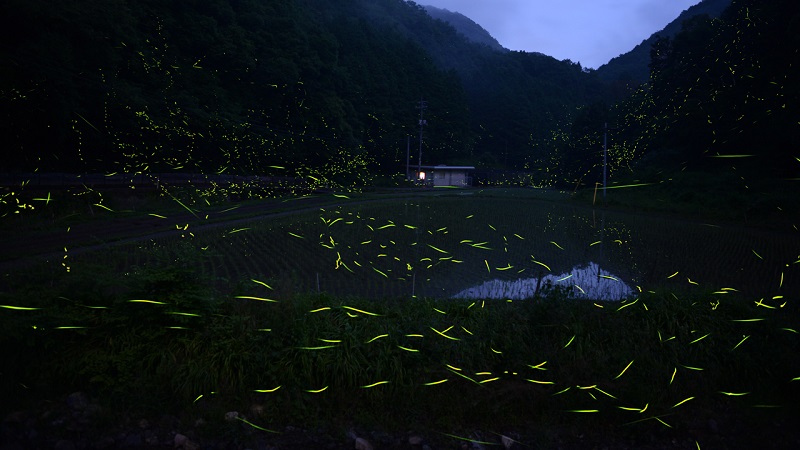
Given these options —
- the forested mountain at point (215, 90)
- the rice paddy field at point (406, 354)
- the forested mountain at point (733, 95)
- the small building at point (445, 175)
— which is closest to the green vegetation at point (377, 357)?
the rice paddy field at point (406, 354)

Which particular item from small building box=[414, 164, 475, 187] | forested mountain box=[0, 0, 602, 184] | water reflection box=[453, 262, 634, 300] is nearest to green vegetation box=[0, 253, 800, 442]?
water reflection box=[453, 262, 634, 300]

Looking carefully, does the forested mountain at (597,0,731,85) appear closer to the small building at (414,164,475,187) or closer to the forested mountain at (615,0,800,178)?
the small building at (414,164,475,187)

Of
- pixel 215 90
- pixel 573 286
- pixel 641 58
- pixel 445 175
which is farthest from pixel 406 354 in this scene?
pixel 641 58

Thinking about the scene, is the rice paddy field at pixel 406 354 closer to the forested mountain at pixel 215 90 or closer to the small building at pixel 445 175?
the forested mountain at pixel 215 90

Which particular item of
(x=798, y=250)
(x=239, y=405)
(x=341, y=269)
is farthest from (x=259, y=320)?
(x=798, y=250)

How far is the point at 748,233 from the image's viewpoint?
56.6 feet

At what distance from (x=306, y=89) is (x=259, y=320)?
1623 inches

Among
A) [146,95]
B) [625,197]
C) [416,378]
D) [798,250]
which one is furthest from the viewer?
[625,197]

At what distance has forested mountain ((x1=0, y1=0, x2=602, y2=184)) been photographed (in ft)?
62.3

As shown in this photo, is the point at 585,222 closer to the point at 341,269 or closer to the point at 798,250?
the point at 798,250

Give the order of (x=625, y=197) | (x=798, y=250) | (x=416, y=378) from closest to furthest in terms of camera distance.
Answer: (x=416, y=378) → (x=798, y=250) → (x=625, y=197)

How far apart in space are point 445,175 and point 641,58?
79.5 m

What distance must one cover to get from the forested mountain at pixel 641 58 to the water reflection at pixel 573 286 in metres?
86.2

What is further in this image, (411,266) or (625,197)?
(625,197)
